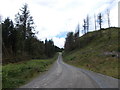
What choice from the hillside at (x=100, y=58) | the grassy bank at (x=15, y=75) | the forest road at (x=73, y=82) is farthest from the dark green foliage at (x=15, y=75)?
the hillside at (x=100, y=58)

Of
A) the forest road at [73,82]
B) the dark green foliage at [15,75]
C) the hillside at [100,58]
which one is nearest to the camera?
the forest road at [73,82]

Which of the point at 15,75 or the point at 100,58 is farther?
the point at 100,58

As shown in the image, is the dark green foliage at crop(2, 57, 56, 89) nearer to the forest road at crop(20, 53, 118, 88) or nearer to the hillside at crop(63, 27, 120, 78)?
the forest road at crop(20, 53, 118, 88)

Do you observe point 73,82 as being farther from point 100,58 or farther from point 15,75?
point 100,58

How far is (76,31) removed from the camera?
351ft

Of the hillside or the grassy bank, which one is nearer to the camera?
the grassy bank

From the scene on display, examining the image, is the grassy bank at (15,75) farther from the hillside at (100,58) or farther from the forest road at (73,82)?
the hillside at (100,58)

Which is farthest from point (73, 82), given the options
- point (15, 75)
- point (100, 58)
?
point (100, 58)

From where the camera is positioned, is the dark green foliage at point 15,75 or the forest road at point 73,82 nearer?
the forest road at point 73,82

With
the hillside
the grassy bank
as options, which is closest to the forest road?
the grassy bank

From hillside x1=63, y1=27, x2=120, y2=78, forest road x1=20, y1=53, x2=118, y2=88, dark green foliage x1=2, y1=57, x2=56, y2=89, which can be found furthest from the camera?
hillside x1=63, y1=27, x2=120, y2=78

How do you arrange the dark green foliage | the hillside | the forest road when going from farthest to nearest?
1. the hillside
2. the dark green foliage
3. the forest road

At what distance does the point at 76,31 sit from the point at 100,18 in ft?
79.5

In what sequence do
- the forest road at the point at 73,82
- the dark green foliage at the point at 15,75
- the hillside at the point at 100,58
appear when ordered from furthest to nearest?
1. the hillside at the point at 100,58
2. the dark green foliage at the point at 15,75
3. the forest road at the point at 73,82
